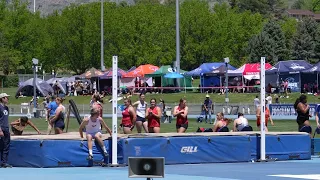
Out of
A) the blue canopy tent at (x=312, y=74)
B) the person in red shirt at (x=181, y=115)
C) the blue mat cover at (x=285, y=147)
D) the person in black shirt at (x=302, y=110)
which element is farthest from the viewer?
the blue canopy tent at (x=312, y=74)

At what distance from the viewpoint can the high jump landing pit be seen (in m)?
20.6

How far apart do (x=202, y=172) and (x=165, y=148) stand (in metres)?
2.17

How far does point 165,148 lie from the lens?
21.1m

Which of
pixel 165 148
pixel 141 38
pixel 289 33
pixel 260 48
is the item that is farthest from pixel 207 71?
pixel 165 148

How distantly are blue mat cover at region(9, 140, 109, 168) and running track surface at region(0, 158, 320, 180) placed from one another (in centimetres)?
42

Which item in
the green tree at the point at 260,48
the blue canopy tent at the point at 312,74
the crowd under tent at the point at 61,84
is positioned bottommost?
the crowd under tent at the point at 61,84

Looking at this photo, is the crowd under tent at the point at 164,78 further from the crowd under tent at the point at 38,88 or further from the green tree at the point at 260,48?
the green tree at the point at 260,48

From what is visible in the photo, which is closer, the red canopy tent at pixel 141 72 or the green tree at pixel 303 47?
the red canopy tent at pixel 141 72

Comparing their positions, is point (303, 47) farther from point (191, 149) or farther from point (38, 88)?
point (191, 149)

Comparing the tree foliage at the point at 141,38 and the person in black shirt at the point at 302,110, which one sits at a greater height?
the tree foliage at the point at 141,38

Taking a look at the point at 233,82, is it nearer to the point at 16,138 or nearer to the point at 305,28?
the point at 305,28

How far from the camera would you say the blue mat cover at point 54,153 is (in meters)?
20.6

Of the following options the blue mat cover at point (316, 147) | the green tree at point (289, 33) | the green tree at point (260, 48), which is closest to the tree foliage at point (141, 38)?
the green tree at point (260, 48)

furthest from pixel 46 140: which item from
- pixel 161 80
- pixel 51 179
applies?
pixel 161 80
